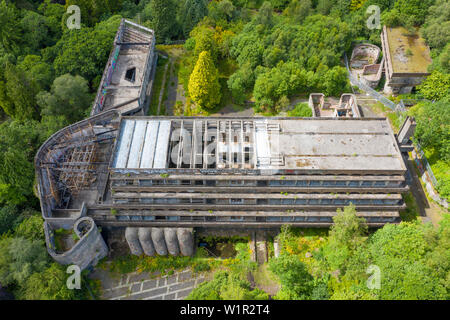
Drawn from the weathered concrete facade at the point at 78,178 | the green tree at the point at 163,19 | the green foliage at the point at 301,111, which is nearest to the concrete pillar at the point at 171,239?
the weathered concrete facade at the point at 78,178

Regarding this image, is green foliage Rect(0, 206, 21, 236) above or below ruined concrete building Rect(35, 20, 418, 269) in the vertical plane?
below

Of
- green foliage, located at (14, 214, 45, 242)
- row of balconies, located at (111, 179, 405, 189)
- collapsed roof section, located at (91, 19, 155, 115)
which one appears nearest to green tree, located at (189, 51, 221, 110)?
collapsed roof section, located at (91, 19, 155, 115)

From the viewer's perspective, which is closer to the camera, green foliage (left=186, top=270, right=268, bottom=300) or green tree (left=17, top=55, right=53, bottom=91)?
green foliage (left=186, top=270, right=268, bottom=300)

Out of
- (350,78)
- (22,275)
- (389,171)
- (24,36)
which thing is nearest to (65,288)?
(22,275)

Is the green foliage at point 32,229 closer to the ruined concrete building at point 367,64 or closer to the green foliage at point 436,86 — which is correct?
the ruined concrete building at point 367,64

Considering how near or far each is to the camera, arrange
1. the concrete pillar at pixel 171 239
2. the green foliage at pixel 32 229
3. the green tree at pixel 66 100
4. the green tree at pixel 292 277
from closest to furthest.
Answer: the green tree at pixel 292 277, the green foliage at pixel 32 229, the concrete pillar at pixel 171 239, the green tree at pixel 66 100

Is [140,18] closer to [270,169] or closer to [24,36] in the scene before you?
[24,36]

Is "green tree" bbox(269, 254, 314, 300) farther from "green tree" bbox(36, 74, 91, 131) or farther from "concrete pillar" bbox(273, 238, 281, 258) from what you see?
"green tree" bbox(36, 74, 91, 131)
